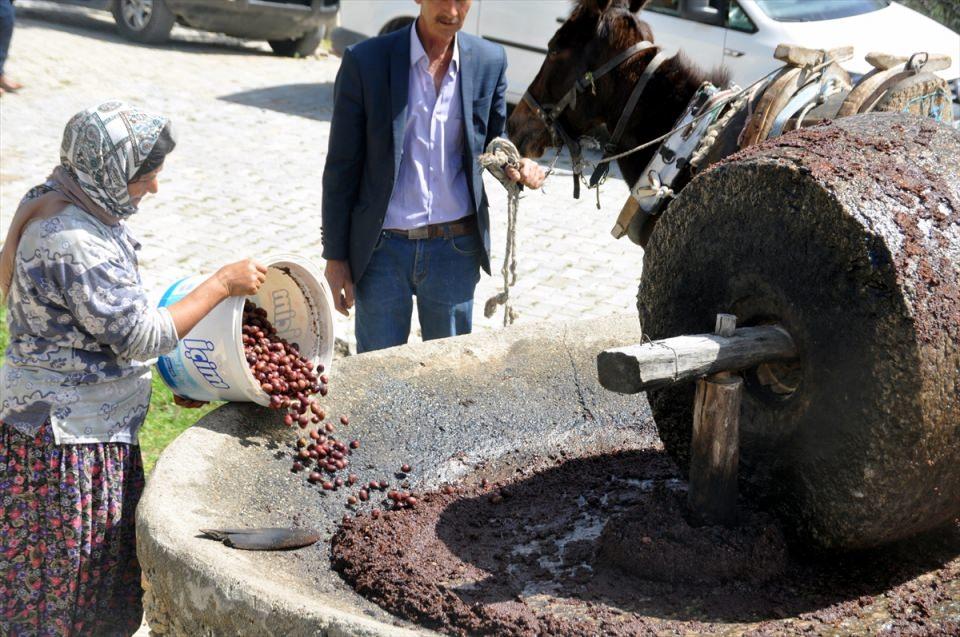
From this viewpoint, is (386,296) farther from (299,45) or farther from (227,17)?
(299,45)

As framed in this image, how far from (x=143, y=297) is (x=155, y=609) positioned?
803mm

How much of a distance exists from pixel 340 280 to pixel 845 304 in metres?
2.14

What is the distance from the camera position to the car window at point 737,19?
9695mm

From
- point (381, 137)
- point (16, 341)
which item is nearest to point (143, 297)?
point (16, 341)

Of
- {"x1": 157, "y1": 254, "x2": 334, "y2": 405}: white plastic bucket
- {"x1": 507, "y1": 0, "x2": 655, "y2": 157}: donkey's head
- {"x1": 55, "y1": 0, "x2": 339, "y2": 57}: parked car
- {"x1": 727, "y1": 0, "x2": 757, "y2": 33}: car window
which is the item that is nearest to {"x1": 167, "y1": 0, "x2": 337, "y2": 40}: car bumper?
{"x1": 55, "y1": 0, "x2": 339, "y2": 57}: parked car

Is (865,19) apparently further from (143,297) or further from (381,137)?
(143,297)

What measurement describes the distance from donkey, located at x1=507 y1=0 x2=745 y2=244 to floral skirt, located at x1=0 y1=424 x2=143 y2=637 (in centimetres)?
282

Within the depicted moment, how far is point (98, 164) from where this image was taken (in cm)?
300

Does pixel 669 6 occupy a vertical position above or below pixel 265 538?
above

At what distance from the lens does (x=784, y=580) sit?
3051 mm

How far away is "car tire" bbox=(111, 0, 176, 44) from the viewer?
45.1 feet

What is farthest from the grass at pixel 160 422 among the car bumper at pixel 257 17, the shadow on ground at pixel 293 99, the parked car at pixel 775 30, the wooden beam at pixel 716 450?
the car bumper at pixel 257 17

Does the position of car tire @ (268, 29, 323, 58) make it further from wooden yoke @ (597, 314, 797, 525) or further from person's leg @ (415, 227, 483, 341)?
wooden yoke @ (597, 314, 797, 525)

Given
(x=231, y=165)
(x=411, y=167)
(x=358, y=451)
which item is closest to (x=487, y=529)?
(x=358, y=451)
